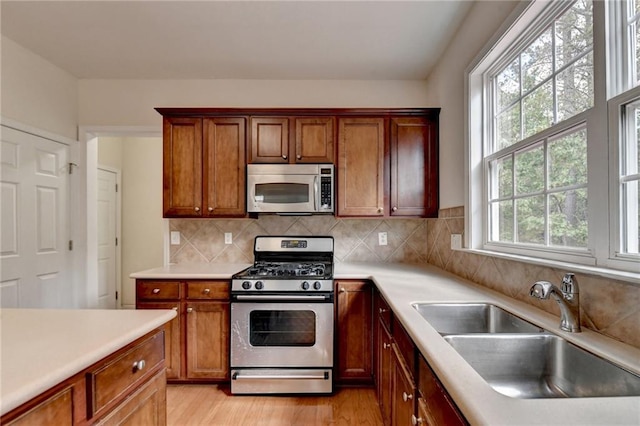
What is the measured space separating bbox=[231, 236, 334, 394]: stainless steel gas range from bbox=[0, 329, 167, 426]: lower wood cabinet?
0.99 meters

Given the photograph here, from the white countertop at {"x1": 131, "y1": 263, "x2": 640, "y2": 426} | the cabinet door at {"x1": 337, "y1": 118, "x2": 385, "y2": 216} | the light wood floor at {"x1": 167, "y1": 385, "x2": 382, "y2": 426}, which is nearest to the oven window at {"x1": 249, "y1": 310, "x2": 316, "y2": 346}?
the light wood floor at {"x1": 167, "y1": 385, "x2": 382, "y2": 426}

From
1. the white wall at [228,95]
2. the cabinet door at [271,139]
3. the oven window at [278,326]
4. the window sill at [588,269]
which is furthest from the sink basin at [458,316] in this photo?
the white wall at [228,95]

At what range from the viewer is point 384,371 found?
1848mm

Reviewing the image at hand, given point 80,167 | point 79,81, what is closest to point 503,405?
point 80,167

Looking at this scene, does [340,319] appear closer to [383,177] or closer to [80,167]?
[383,177]

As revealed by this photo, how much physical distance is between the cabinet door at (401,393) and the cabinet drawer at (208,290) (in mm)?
1335

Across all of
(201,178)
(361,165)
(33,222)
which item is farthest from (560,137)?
(33,222)

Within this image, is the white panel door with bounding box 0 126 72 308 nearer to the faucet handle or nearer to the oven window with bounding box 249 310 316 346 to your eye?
the oven window with bounding box 249 310 316 346

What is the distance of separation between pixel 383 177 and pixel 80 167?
2.89 metres

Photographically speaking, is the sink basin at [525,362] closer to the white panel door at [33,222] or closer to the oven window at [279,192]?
the oven window at [279,192]

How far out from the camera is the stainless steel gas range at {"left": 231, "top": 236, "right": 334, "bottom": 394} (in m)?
2.22

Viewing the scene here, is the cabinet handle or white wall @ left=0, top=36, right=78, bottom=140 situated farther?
white wall @ left=0, top=36, right=78, bottom=140

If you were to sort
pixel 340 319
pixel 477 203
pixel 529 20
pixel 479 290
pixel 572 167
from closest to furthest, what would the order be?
pixel 572 167
pixel 529 20
pixel 479 290
pixel 477 203
pixel 340 319

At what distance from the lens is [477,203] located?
203 centimetres
